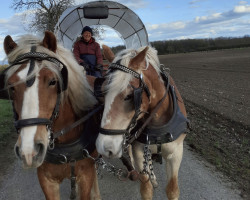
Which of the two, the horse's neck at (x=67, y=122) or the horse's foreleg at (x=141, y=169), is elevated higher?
the horse's neck at (x=67, y=122)

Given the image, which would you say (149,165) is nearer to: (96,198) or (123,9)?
(96,198)

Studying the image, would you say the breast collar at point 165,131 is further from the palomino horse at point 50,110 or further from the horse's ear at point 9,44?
the horse's ear at point 9,44

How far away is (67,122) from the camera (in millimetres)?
2479

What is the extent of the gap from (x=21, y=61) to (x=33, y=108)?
438 millimetres

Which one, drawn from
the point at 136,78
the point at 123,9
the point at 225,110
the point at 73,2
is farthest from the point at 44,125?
the point at 73,2

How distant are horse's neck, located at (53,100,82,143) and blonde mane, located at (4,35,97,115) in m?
0.07

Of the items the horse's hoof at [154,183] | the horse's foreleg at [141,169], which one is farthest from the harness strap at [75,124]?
the horse's hoof at [154,183]

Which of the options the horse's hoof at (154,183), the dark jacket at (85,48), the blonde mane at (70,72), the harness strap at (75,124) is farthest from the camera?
the dark jacket at (85,48)

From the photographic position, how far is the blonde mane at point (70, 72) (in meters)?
2.21

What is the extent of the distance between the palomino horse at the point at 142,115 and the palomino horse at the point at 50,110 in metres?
0.37

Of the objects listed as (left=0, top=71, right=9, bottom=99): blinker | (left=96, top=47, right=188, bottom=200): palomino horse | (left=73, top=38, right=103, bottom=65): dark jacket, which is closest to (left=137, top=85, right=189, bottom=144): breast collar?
(left=96, top=47, right=188, bottom=200): palomino horse

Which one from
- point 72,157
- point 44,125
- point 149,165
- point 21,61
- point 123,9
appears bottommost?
point 149,165

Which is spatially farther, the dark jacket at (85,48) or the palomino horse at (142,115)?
the dark jacket at (85,48)

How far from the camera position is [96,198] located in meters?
3.46
